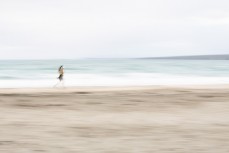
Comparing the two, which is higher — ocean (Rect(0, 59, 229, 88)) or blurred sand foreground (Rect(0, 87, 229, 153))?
ocean (Rect(0, 59, 229, 88))

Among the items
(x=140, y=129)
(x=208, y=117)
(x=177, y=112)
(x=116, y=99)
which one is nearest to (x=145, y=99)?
(x=116, y=99)

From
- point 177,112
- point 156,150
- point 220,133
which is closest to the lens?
point 156,150

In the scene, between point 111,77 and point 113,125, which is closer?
point 113,125

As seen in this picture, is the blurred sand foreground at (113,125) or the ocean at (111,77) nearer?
the blurred sand foreground at (113,125)

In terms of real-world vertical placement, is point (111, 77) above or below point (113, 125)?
above

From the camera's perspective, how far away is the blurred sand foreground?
13.9ft

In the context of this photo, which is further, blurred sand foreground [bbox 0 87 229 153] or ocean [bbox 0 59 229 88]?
ocean [bbox 0 59 229 88]

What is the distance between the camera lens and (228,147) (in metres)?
4.20

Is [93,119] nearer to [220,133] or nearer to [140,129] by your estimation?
A: [140,129]

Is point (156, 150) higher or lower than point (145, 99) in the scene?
lower

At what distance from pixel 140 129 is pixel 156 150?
1.26 m

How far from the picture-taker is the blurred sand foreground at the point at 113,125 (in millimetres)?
4230

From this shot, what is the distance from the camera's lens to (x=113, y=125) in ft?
18.5

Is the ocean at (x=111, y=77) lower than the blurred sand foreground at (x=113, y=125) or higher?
higher
